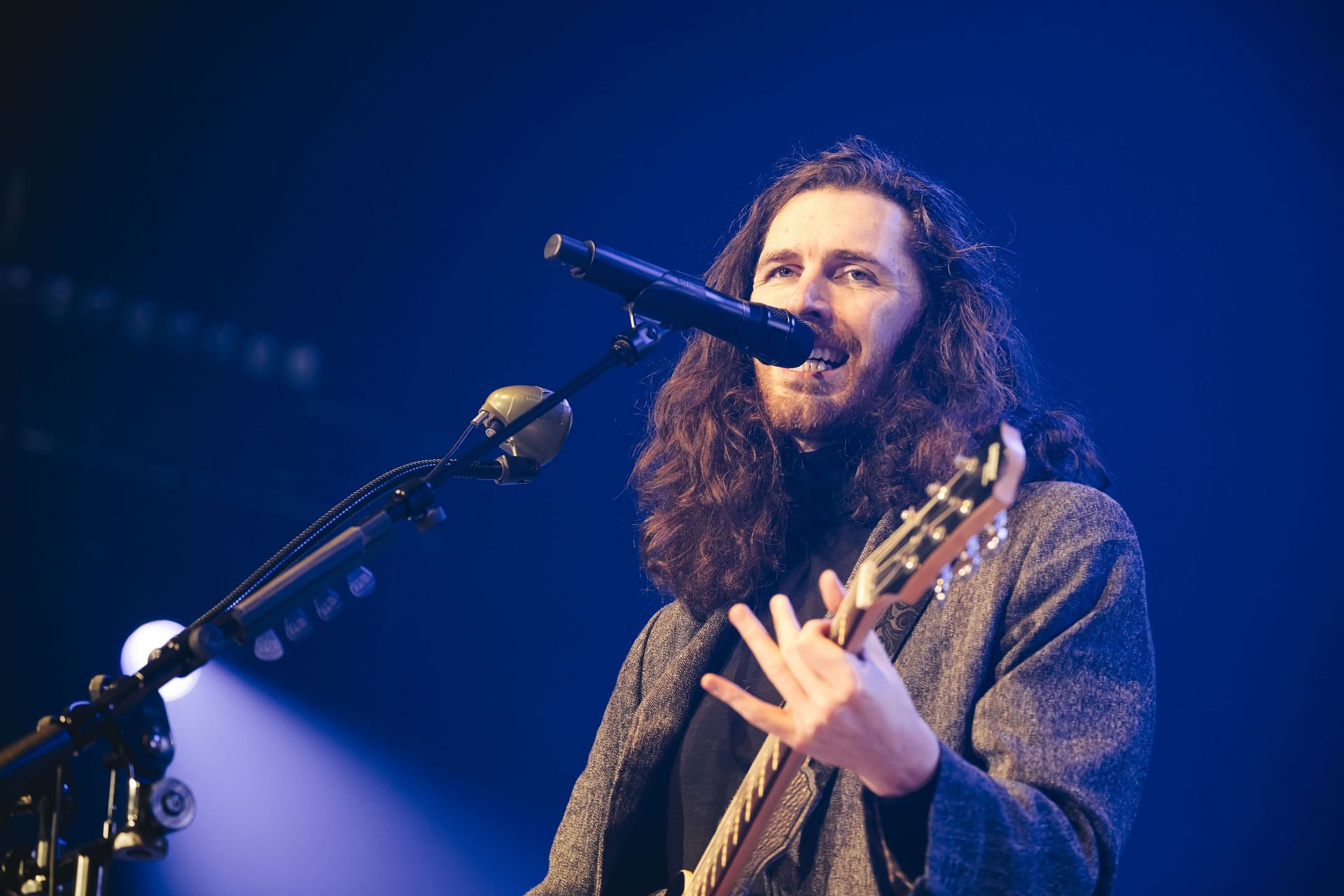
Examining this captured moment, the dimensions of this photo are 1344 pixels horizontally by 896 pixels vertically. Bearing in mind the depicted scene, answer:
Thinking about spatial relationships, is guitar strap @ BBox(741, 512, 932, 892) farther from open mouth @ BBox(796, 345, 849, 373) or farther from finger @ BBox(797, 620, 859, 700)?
open mouth @ BBox(796, 345, 849, 373)

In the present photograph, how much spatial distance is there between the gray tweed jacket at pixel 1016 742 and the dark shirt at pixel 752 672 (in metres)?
0.10

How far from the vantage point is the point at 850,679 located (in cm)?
124

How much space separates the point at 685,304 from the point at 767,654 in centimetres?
71

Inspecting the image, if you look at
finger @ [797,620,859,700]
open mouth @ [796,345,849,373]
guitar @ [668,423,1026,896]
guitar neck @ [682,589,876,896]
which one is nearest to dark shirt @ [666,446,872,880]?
open mouth @ [796,345,849,373]

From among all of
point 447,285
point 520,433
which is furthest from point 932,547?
point 447,285

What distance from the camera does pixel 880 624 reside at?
196cm

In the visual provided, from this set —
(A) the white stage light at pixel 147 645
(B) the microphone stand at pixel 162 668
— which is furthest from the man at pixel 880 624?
(A) the white stage light at pixel 147 645

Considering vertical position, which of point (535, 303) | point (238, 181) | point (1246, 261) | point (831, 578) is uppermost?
point (238, 181)

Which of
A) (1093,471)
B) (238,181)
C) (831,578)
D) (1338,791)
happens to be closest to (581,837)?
(831,578)

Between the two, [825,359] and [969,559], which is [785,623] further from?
[825,359]

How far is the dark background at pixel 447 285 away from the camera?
337 centimetres

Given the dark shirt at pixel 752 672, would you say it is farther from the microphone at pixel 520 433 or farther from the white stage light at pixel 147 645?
the white stage light at pixel 147 645

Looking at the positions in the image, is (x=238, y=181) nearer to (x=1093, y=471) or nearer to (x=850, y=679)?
(x=1093, y=471)

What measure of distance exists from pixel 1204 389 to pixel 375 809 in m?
3.30
